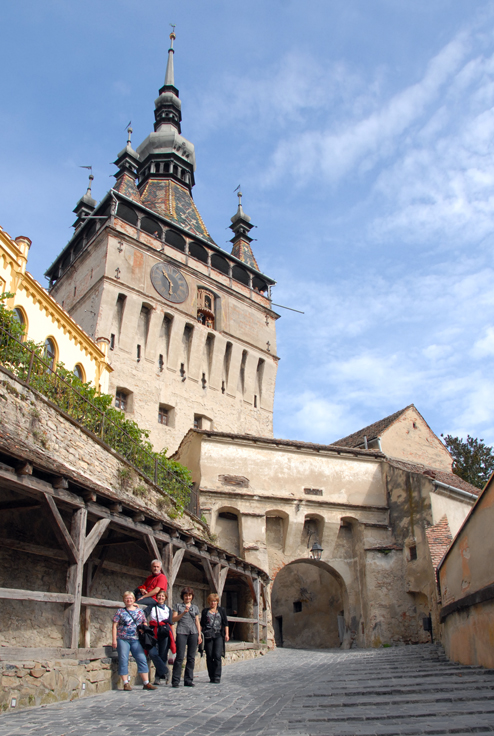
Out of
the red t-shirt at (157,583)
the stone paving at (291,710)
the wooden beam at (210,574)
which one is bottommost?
the stone paving at (291,710)

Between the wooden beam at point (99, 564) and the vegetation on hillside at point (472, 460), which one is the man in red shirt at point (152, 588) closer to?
the wooden beam at point (99, 564)

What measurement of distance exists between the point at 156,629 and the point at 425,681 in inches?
131

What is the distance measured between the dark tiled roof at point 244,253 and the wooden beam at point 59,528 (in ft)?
104

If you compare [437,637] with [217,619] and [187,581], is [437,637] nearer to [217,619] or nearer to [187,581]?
[187,581]

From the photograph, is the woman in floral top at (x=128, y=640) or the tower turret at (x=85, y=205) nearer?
the woman in floral top at (x=128, y=640)

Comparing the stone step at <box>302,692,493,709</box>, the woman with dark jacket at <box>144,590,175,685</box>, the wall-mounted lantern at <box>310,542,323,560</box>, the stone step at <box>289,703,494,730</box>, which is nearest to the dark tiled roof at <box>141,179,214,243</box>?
the wall-mounted lantern at <box>310,542,323,560</box>

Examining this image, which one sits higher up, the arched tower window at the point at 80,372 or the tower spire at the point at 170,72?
the tower spire at the point at 170,72

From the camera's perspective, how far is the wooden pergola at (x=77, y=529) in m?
7.02

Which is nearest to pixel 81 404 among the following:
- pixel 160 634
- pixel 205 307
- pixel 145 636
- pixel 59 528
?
pixel 59 528

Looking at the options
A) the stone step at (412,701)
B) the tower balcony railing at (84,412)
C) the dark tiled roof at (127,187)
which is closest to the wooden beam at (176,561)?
the tower balcony railing at (84,412)

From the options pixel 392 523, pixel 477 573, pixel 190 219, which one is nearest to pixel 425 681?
pixel 477 573

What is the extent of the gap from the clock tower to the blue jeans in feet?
64.7

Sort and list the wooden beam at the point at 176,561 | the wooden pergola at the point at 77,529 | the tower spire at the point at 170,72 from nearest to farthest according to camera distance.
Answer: the wooden pergola at the point at 77,529 < the wooden beam at the point at 176,561 < the tower spire at the point at 170,72

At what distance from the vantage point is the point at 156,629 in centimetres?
774
